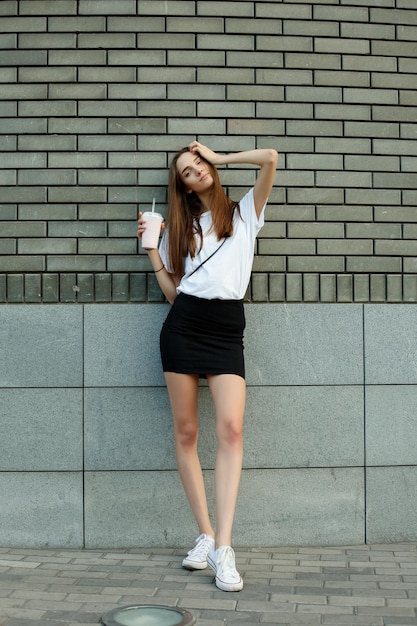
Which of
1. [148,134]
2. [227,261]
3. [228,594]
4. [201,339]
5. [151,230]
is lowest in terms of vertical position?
[228,594]

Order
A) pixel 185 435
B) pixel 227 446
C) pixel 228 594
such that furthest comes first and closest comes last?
1. pixel 185 435
2. pixel 227 446
3. pixel 228 594

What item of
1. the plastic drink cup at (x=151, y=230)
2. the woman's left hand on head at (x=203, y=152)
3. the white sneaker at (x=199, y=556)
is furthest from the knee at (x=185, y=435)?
the woman's left hand on head at (x=203, y=152)

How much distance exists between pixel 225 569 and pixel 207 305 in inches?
54.2

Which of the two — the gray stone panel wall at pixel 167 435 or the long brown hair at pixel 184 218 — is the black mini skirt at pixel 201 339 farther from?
the gray stone panel wall at pixel 167 435

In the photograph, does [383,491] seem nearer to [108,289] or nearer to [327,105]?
[108,289]

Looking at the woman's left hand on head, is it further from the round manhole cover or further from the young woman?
the round manhole cover

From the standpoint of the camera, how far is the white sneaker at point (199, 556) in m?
4.50

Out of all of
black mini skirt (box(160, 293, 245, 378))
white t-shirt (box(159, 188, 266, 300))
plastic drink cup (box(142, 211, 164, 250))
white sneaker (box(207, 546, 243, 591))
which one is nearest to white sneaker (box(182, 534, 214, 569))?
white sneaker (box(207, 546, 243, 591))

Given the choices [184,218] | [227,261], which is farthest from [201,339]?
[184,218]

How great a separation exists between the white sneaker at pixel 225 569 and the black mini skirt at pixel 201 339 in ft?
3.09

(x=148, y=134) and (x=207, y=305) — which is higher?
(x=148, y=134)

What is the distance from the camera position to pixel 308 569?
453 cm

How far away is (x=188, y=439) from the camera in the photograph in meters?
4.71

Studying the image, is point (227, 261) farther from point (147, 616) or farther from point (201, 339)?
point (147, 616)
